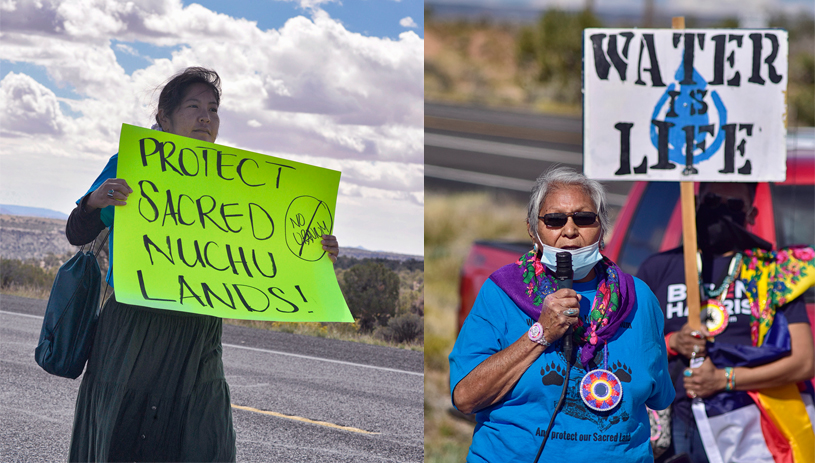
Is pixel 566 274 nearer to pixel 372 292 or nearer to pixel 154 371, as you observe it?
pixel 154 371

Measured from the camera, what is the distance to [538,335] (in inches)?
82.1

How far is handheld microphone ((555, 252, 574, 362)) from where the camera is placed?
2.12 metres

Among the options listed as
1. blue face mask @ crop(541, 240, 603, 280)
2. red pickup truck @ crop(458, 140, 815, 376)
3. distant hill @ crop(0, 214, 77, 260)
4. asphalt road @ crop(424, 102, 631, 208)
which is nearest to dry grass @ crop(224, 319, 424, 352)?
red pickup truck @ crop(458, 140, 815, 376)

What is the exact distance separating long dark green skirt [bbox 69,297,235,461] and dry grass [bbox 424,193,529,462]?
8.01 ft

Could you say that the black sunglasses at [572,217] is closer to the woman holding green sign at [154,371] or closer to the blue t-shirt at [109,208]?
the woman holding green sign at [154,371]

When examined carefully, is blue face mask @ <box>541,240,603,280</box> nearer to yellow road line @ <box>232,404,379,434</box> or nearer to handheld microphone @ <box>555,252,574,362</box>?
handheld microphone @ <box>555,252,574,362</box>

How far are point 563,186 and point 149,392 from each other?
147 centimetres

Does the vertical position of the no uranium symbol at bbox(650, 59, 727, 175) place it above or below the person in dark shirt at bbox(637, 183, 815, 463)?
above

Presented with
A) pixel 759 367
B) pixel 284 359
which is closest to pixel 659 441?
pixel 759 367

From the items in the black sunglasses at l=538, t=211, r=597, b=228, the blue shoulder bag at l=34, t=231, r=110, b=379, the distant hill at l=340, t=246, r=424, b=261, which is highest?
the black sunglasses at l=538, t=211, r=597, b=228

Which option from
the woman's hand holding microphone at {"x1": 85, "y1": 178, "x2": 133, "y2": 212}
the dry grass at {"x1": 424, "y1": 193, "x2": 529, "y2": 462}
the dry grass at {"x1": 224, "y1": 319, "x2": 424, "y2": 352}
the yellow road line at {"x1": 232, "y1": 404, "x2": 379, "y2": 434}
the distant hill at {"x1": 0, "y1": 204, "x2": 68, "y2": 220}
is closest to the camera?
the woman's hand holding microphone at {"x1": 85, "y1": 178, "x2": 133, "y2": 212}

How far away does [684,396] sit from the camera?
119 inches

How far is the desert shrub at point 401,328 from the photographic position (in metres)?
4.04

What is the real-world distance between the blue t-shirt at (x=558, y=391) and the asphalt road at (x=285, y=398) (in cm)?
132
